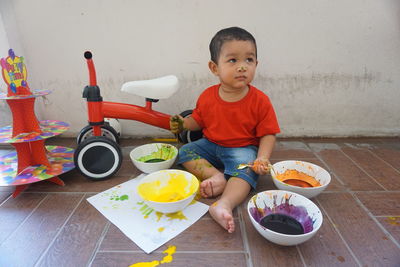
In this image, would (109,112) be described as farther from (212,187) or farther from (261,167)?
(261,167)

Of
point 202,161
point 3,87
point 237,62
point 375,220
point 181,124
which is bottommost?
point 375,220

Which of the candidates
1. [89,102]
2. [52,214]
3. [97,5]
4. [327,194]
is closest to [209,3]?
[97,5]

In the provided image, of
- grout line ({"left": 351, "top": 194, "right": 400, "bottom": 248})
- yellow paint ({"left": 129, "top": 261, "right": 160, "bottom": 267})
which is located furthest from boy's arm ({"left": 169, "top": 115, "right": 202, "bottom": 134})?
grout line ({"left": 351, "top": 194, "right": 400, "bottom": 248})

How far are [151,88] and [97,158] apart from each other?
423 mm

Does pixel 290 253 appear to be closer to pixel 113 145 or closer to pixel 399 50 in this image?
pixel 113 145

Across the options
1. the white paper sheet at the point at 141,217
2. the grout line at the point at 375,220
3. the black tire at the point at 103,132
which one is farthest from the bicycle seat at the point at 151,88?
the grout line at the point at 375,220

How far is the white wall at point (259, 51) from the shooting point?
4.82ft

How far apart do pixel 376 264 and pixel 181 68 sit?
4.24 ft

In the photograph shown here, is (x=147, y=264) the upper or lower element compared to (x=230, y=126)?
lower

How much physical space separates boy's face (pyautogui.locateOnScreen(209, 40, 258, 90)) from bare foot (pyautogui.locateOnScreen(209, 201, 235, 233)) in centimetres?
50

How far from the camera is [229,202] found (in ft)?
3.16

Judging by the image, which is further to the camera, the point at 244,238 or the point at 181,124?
the point at 181,124

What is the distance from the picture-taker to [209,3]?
4.77 ft

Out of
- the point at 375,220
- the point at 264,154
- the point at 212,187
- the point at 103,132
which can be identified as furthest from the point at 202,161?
the point at 375,220
